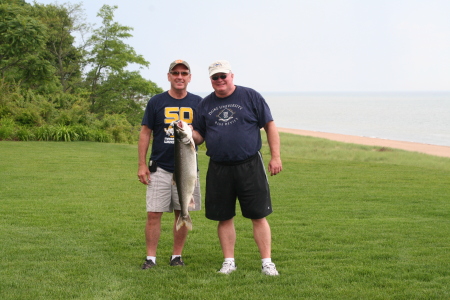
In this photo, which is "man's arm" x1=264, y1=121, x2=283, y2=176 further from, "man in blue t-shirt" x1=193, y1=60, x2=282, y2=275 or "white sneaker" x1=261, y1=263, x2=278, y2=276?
"white sneaker" x1=261, y1=263, x2=278, y2=276

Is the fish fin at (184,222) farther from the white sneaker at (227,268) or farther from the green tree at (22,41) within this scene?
the green tree at (22,41)

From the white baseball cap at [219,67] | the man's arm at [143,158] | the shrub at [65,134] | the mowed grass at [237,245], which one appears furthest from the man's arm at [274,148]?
the shrub at [65,134]

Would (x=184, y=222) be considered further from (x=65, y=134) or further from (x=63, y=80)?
(x=63, y=80)

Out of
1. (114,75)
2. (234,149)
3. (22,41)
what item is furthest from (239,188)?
(114,75)

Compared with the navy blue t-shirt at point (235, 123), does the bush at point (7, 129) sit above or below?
below

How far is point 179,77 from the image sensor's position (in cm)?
527

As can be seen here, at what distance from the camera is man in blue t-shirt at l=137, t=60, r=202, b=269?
530cm

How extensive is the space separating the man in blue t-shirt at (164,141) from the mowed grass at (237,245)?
0.62 meters

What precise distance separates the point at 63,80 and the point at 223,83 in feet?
134

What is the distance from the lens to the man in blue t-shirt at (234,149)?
196 inches

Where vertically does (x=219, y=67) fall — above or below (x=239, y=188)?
above

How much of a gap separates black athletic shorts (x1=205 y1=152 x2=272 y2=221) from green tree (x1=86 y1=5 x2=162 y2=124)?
37.6 metres

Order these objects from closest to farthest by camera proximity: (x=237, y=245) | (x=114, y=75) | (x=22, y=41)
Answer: (x=237, y=245) → (x=22, y=41) → (x=114, y=75)

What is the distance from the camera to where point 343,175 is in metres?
15.0
